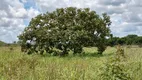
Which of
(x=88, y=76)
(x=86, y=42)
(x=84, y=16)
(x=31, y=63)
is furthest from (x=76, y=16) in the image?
(x=88, y=76)

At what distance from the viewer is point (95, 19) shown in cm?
2736

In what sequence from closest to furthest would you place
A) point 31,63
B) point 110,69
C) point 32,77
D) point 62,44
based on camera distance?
point 110,69 → point 32,77 → point 31,63 → point 62,44

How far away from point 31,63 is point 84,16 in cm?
1461

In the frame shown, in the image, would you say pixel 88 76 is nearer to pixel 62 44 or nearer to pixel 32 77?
pixel 32 77

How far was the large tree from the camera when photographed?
25.9 metres

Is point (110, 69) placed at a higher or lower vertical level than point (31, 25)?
lower

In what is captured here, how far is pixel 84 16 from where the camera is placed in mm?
27188

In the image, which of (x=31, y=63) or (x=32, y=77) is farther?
(x=31, y=63)

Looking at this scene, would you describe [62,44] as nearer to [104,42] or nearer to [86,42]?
[86,42]

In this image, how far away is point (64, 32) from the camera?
2594 cm

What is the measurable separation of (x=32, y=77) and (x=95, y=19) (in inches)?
705

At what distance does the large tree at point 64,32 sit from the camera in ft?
84.9

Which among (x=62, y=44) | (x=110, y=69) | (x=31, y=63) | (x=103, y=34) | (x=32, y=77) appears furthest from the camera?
(x=103, y=34)

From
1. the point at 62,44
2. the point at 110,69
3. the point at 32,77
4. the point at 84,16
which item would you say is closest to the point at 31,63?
the point at 32,77
